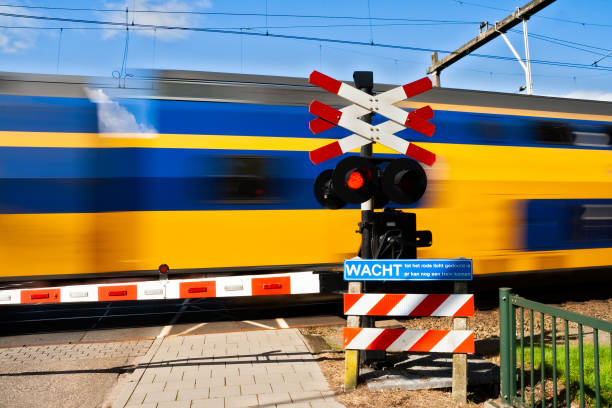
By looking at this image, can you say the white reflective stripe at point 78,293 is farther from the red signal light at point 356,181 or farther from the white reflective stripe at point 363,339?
the red signal light at point 356,181

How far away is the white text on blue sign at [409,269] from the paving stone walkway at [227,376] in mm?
1112

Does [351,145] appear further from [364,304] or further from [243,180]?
[243,180]

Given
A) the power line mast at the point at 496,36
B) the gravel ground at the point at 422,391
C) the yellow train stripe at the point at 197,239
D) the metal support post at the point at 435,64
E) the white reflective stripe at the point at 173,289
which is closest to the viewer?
the gravel ground at the point at 422,391

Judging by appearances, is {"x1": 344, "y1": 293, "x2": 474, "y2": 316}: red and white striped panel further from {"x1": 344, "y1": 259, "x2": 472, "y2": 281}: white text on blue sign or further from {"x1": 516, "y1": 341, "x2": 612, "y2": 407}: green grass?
{"x1": 516, "y1": 341, "x2": 612, "y2": 407}: green grass

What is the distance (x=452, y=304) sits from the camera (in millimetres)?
3916

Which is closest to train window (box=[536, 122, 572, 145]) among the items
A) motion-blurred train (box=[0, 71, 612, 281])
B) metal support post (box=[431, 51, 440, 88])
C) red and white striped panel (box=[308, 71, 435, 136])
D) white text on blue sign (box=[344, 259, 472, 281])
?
motion-blurred train (box=[0, 71, 612, 281])

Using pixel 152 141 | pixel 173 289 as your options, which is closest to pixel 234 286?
pixel 173 289

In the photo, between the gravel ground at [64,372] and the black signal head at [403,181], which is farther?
the gravel ground at [64,372]

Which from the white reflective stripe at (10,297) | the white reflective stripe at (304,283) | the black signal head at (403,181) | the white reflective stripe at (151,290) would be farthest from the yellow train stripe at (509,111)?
the white reflective stripe at (10,297)

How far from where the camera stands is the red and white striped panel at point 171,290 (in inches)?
176

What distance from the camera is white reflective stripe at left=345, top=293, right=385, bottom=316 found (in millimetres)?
4016

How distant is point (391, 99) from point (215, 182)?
11.4 feet

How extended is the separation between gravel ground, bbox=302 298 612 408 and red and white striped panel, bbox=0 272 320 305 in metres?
0.94

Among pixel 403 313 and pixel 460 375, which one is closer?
pixel 460 375
